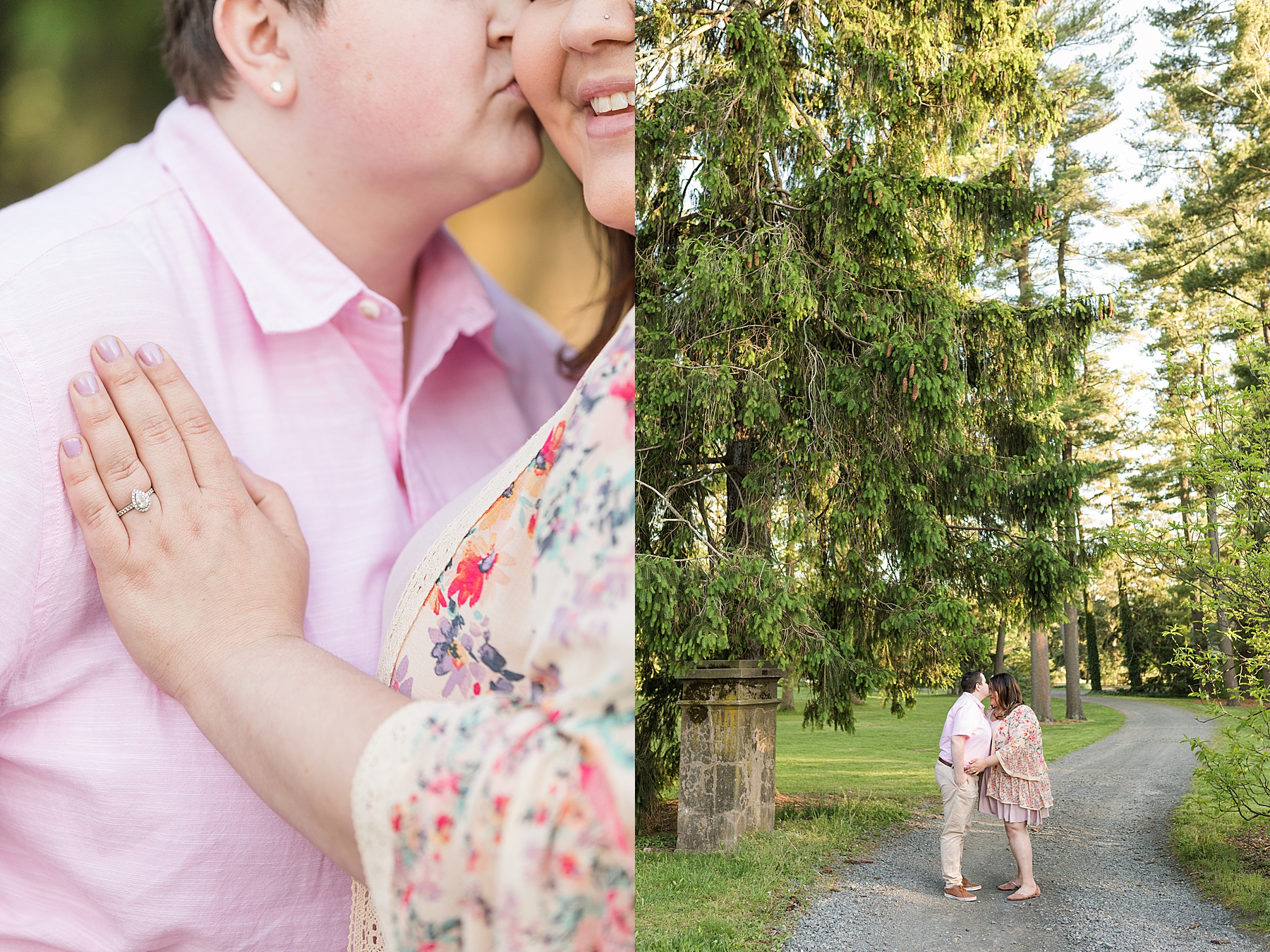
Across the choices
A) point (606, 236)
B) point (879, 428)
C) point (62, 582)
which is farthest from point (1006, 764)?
point (62, 582)

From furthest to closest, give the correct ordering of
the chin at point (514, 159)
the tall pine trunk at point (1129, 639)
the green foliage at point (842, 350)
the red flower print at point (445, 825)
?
the green foliage at point (842, 350)
the tall pine trunk at point (1129, 639)
the chin at point (514, 159)
the red flower print at point (445, 825)

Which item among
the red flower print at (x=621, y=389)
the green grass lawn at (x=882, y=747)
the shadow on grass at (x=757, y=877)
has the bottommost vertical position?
the shadow on grass at (x=757, y=877)

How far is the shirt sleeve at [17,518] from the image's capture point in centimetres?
70

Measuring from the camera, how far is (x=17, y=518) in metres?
0.70

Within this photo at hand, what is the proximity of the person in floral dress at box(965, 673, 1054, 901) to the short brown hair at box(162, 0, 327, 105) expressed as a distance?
2.15m

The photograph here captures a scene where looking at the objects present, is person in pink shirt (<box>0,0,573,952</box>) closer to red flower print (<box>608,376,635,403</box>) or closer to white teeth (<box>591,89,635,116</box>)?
white teeth (<box>591,89,635,116</box>)

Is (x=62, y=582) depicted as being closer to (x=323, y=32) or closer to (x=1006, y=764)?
(x=323, y=32)

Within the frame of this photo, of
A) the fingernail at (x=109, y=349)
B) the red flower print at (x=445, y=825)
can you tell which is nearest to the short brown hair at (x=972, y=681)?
the red flower print at (x=445, y=825)

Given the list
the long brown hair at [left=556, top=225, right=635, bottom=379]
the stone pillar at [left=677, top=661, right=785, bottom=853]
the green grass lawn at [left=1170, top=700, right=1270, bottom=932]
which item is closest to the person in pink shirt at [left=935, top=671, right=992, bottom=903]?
the green grass lawn at [left=1170, top=700, right=1270, bottom=932]

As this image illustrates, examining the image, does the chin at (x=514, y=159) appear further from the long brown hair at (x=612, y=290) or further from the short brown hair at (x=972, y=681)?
the short brown hair at (x=972, y=681)

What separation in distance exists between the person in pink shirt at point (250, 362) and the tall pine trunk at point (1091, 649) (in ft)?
5.89

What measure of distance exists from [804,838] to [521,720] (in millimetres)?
2252

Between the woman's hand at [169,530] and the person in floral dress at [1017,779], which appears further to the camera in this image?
the person in floral dress at [1017,779]

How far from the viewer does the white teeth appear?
3.23 ft
